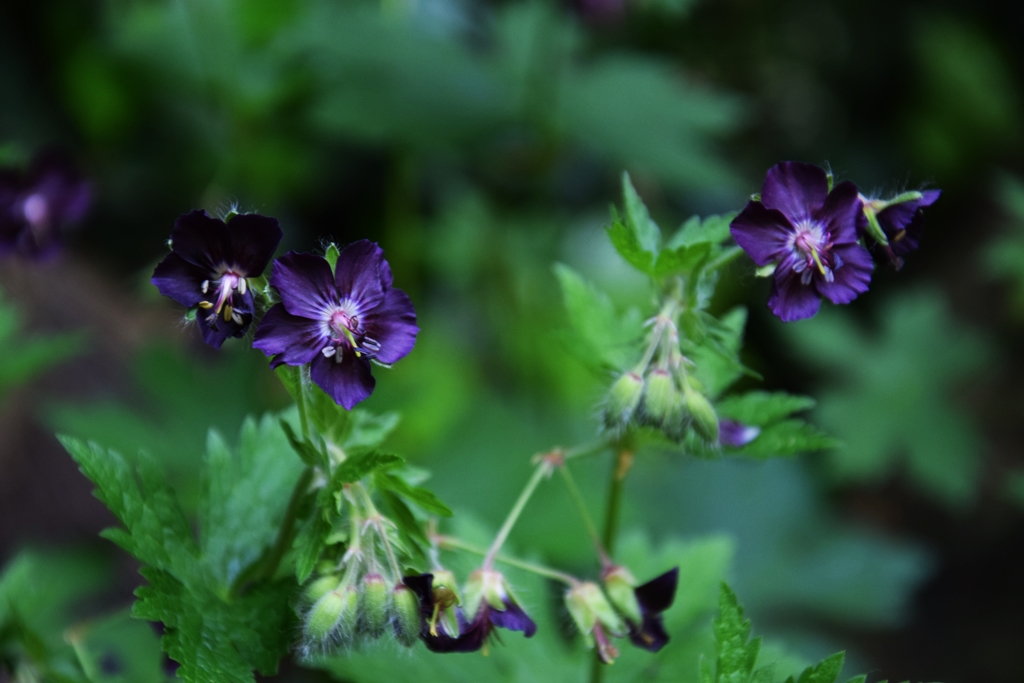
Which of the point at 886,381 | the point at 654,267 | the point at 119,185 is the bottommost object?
the point at 119,185

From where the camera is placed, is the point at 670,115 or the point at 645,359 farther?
the point at 670,115

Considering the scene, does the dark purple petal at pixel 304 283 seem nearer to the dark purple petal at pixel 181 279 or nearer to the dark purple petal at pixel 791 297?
the dark purple petal at pixel 181 279

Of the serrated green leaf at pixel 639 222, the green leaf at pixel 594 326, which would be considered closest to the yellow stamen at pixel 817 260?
the serrated green leaf at pixel 639 222

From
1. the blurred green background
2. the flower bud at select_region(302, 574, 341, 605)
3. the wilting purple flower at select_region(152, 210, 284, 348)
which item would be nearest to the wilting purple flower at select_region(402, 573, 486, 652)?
the flower bud at select_region(302, 574, 341, 605)

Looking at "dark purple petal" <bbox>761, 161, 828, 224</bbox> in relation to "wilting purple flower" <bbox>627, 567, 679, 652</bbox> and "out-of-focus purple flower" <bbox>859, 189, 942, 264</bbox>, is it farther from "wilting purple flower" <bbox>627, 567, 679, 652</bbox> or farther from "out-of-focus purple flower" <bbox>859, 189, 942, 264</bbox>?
"wilting purple flower" <bbox>627, 567, 679, 652</bbox>

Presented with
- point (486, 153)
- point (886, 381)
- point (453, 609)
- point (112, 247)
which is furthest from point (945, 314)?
point (112, 247)

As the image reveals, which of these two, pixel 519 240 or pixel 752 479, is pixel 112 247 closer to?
pixel 519 240
